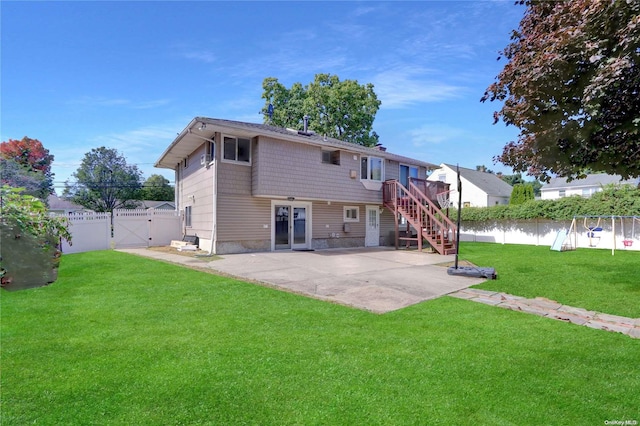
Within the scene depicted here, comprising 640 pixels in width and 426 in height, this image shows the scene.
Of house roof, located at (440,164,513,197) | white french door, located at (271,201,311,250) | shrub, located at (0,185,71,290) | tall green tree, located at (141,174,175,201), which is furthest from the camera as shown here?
tall green tree, located at (141,174,175,201)

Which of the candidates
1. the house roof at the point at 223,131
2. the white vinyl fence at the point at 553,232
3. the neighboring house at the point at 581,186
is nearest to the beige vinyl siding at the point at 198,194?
the house roof at the point at 223,131

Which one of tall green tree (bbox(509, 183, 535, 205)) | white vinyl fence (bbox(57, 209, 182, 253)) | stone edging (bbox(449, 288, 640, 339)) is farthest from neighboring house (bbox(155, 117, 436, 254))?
tall green tree (bbox(509, 183, 535, 205))

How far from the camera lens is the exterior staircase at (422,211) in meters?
13.5

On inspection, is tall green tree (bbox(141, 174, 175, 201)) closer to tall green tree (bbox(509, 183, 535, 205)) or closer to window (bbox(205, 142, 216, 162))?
window (bbox(205, 142, 216, 162))

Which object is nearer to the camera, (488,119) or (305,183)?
(488,119)

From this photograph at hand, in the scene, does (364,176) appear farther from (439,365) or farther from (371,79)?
(371,79)

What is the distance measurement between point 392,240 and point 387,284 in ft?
37.4

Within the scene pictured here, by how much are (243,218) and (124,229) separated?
637 cm

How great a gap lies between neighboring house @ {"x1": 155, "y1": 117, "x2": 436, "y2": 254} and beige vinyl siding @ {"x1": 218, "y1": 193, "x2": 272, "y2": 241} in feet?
0.12

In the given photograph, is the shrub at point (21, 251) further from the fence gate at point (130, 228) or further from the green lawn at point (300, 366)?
the fence gate at point (130, 228)

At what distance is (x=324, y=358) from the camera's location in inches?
137

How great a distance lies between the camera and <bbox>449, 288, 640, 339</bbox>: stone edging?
4.65 metres

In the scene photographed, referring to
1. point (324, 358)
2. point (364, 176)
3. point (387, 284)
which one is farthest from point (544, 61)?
point (364, 176)

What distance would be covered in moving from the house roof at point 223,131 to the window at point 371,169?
0.36 metres
